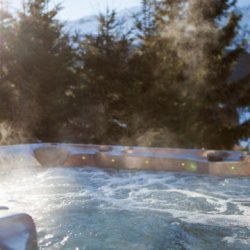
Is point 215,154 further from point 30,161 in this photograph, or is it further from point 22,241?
point 22,241

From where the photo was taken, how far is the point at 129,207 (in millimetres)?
3936

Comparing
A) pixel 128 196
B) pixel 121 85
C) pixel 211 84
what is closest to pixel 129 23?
pixel 121 85

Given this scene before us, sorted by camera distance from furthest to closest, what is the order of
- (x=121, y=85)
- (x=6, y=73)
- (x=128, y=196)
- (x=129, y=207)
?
(x=121, y=85) → (x=6, y=73) → (x=128, y=196) → (x=129, y=207)

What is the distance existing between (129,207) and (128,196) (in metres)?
0.43

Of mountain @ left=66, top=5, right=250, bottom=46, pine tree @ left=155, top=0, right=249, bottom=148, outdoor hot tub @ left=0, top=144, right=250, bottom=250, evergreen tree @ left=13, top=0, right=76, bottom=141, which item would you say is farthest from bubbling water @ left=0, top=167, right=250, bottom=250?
mountain @ left=66, top=5, right=250, bottom=46

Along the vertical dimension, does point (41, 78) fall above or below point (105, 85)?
above

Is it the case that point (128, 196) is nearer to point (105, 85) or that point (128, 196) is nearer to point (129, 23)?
point (105, 85)

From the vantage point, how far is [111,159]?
5.68 m

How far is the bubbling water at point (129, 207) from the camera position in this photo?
300 cm

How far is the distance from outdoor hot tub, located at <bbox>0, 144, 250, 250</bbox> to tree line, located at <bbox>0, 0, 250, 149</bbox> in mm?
2804

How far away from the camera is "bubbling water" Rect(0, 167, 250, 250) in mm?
3001

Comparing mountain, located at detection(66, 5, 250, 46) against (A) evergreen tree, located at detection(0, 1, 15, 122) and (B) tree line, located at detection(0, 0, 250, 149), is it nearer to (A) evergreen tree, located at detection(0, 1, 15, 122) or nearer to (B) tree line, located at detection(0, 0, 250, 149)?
(B) tree line, located at detection(0, 0, 250, 149)

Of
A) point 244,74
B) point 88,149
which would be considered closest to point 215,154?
point 88,149

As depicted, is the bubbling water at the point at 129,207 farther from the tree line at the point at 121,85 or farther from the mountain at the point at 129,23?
the mountain at the point at 129,23
